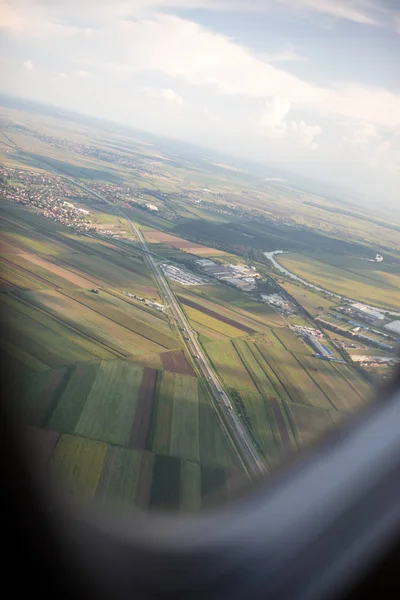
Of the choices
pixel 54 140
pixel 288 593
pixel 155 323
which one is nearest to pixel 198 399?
pixel 155 323

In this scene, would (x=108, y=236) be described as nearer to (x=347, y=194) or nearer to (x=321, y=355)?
(x=321, y=355)

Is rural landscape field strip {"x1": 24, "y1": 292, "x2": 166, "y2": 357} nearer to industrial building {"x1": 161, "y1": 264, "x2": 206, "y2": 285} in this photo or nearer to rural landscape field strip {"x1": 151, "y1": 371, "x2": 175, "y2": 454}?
rural landscape field strip {"x1": 151, "y1": 371, "x2": 175, "y2": 454}

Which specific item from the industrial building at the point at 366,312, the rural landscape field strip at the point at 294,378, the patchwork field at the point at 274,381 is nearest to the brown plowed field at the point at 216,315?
the patchwork field at the point at 274,381

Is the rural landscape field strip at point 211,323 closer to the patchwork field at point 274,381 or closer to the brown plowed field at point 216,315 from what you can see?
the brown plowed field at point 216,315

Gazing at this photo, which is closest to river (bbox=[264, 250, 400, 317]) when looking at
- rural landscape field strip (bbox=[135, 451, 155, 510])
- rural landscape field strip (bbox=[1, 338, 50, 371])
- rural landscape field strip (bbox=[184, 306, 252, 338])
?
rural landscape field strip (bbox=[184, 306, 252, 338])

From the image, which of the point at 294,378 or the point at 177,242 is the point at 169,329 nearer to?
the point at 294,378
